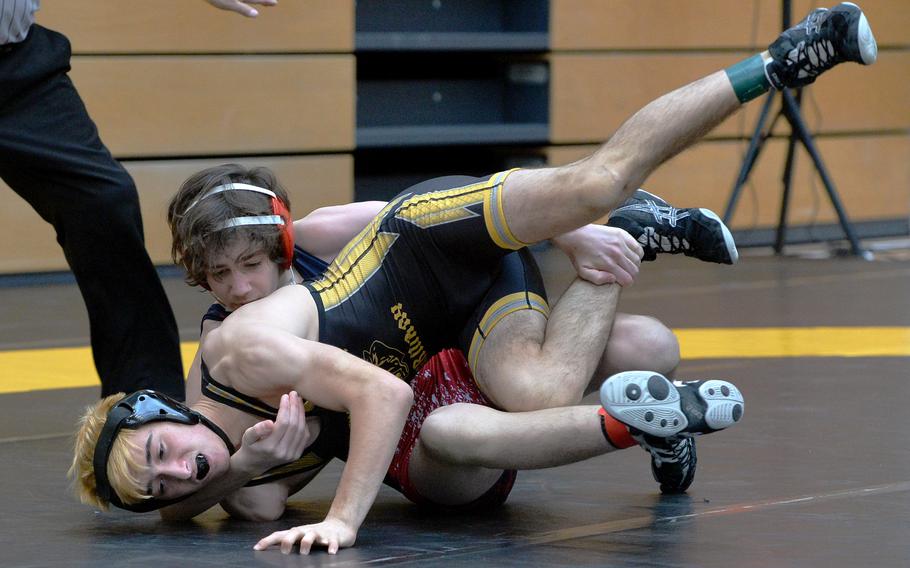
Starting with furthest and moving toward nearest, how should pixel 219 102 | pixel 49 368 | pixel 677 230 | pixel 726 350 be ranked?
pixel 219 102
pixel 726 350
pixel 49 368
pixel 677 230

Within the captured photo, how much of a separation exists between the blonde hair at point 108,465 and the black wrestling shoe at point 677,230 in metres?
1.13

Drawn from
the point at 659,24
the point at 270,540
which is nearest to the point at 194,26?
the point at 659,24

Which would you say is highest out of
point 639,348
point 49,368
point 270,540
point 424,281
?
point 424,281

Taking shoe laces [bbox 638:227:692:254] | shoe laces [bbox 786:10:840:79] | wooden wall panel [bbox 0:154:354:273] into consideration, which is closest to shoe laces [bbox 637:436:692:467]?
shoe laces [bbox 638:227:692:254]

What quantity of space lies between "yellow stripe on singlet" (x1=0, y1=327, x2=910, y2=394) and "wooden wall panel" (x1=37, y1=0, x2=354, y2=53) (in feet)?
7.02

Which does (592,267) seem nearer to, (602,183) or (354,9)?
(602,183)

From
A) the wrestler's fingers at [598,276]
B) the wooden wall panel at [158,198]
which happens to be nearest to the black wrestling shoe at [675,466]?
the wrestler's fingers at [598,276]

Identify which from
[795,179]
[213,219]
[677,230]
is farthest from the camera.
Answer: [795,179]

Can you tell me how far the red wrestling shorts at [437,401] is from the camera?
2.92 metres

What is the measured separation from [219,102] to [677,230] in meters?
4.30

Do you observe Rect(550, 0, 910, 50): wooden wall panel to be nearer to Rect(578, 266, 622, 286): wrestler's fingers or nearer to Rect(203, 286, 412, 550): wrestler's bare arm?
Rect(578, 266, 622, 286): wrestler's fingers

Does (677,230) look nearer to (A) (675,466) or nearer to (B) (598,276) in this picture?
(B) (598,276)

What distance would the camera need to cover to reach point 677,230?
323cm

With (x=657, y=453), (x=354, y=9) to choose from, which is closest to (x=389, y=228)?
(x=657, y=453)
